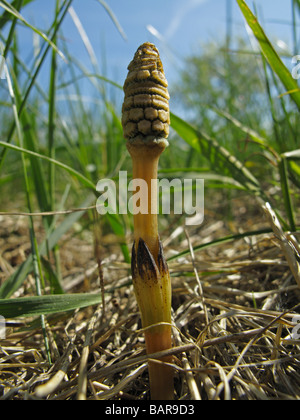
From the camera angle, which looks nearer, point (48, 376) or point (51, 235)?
point (48, 376)

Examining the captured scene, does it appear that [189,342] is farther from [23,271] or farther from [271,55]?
[271,55]

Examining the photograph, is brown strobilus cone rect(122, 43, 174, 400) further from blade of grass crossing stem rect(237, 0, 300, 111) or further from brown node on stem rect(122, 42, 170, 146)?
blade of grass crossing stem rect(237, 0, 300, 111)

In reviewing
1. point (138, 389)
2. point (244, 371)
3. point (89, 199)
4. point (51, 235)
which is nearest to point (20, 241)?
point (89, 199)

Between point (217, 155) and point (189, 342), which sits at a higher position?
point (217, 155)

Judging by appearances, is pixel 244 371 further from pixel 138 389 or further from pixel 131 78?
pixel 131 78

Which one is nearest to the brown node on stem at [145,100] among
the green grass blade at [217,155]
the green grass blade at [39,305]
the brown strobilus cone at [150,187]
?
the brown strobilus cone at [150,187]

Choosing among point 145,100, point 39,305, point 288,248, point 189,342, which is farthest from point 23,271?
point 288,248
